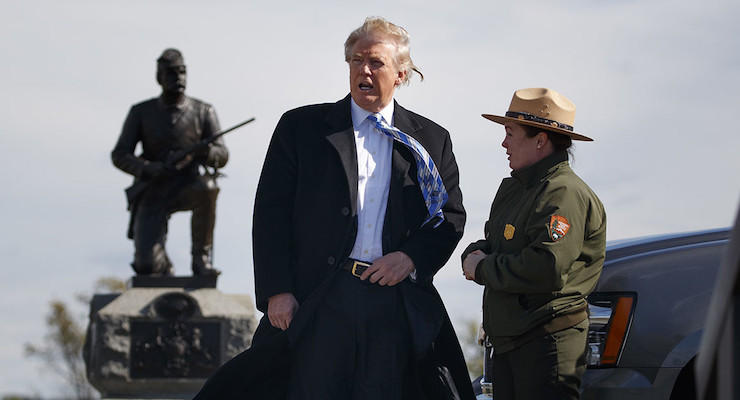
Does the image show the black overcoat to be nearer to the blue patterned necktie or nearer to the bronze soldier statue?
the blue patterned necktie

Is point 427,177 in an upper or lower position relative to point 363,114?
lower

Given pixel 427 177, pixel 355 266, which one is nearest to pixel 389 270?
pixel 355 266

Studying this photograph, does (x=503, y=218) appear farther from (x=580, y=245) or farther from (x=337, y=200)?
(x=337, y=200)

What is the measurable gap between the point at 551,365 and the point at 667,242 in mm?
742

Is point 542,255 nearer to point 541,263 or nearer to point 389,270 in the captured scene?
point 541,263

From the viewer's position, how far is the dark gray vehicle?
3.84m

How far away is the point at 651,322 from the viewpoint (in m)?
3.90

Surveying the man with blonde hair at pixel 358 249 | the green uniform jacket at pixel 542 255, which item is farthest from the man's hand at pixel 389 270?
the green uniform jacket at pixel 542 255

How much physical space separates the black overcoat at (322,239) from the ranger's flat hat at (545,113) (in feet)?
1.80

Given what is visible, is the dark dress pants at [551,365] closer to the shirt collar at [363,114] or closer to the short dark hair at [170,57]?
the shirt collar at [363,114]

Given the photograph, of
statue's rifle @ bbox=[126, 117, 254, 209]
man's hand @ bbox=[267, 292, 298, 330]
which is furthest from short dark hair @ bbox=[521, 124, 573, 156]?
statue's rifle @ bbox=[126, 117, 254, 209]

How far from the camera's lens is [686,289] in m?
3.89

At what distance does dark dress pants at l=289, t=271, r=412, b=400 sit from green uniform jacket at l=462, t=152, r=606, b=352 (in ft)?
1.37

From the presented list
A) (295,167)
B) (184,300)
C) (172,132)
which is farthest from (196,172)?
(295,167)
